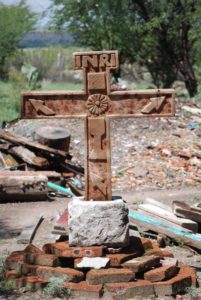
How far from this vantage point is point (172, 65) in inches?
1162

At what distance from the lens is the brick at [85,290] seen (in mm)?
5938

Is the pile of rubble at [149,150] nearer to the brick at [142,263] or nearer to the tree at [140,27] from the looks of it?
the brick at [142,263]

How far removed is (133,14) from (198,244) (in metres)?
20.2

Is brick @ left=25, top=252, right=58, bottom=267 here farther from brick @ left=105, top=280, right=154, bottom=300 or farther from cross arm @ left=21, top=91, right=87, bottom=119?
A: cross arm @ left=21, top=91, right=87, bottom=119

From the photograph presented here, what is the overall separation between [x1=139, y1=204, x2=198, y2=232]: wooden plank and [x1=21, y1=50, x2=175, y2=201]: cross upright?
5.91ft

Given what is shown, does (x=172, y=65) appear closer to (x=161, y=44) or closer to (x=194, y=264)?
(x=161, y=44)

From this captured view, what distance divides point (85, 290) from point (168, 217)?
262cm

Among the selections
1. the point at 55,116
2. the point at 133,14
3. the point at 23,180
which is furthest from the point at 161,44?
the point at 55,116

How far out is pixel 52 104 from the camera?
22.1 feet

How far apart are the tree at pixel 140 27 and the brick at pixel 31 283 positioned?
65.4 feet

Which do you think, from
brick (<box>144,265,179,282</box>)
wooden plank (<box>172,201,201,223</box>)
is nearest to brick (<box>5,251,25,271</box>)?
brick (<box>144,265,179,282</box>)

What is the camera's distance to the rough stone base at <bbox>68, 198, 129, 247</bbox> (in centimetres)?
645

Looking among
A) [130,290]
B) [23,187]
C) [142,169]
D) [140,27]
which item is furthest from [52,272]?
[140,27]

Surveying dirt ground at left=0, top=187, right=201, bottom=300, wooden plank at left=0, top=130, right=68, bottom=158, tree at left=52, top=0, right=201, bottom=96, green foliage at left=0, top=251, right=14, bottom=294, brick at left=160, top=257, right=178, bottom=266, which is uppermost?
tree at left=52, top=0, right=201, bottom=96
